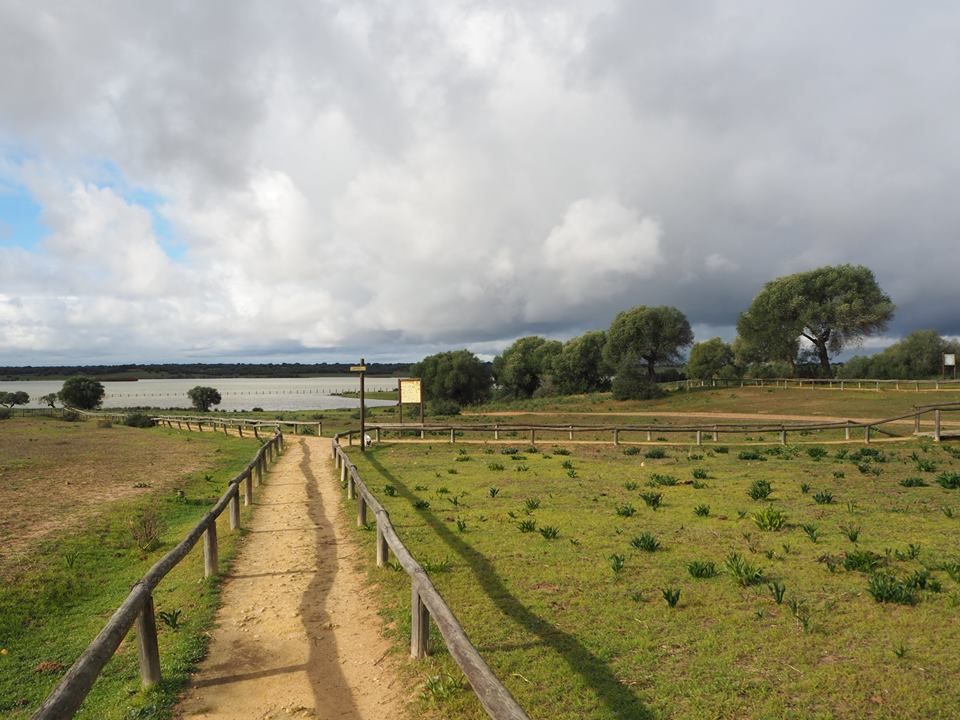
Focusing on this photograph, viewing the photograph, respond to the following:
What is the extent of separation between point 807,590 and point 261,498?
1379 cm

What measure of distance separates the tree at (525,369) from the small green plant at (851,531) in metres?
88.5

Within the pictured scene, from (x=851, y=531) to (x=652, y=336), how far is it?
223 ft

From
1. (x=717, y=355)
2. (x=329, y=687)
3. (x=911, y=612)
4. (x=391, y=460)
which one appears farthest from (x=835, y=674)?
(x=717, y=355)

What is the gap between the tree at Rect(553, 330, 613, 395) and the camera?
294ft

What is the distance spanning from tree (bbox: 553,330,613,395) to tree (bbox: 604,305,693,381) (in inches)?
458

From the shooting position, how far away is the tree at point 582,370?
89.5 meters

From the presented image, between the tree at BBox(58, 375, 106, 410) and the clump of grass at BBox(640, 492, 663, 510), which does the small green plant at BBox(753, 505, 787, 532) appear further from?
the tree at BBox(58, 375, 106, 410)

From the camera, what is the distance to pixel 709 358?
10875cm

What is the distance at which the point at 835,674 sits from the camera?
537 centimetres

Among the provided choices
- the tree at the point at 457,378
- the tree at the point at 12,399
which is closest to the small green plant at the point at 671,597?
the tree at the point at 457,378

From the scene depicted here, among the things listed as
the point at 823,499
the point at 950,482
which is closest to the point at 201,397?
the point at 823,499

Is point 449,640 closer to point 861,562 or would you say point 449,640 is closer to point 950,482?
point 861,562

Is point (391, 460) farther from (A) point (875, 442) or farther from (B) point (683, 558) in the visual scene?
(A) point (875, 442)

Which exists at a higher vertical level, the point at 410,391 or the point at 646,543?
the point at 410,391
